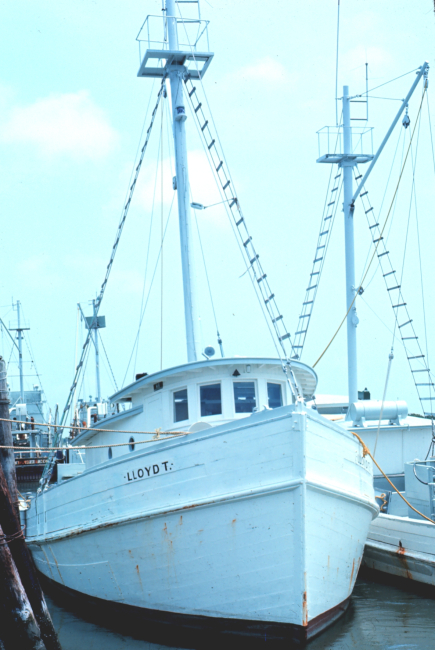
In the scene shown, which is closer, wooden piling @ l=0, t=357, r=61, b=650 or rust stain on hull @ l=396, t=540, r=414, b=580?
wooden piling @ l=0, t=357, r=61, b=650

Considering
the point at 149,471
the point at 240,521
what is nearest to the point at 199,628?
the point at 240,521

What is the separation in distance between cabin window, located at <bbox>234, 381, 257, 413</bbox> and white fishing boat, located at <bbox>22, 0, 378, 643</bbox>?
24 mm

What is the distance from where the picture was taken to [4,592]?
7832mm

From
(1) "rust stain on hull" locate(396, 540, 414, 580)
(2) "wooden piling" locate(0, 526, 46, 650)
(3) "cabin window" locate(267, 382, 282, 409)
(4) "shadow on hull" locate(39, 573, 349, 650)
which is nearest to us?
(2) "wooden piling" locate(0, 526, 46, 650)

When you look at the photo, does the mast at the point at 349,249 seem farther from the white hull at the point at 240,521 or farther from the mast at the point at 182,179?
the white hull at the point at 240,521

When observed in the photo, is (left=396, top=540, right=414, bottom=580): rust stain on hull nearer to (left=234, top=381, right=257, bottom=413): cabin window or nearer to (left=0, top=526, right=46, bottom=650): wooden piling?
(left=234, top=381, right=257, bottom=413): cabin window

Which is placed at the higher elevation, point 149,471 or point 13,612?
point 149,471

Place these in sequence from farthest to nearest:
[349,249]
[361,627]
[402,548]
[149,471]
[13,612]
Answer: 1. [349,249]
2. [402,548]
3. [361,627]
4. [149,471]
5. [13,612]

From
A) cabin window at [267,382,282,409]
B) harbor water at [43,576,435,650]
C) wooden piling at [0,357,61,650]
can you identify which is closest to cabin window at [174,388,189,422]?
cabin window at [267,382,282,409]

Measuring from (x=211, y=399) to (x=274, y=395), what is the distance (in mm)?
1195

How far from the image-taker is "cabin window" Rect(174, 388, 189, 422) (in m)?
10.5

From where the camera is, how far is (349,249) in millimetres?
20234

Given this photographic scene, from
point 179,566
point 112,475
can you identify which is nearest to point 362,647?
point 179,566

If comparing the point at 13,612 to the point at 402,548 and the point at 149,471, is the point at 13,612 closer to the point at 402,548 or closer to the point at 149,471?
the point at 149,471
